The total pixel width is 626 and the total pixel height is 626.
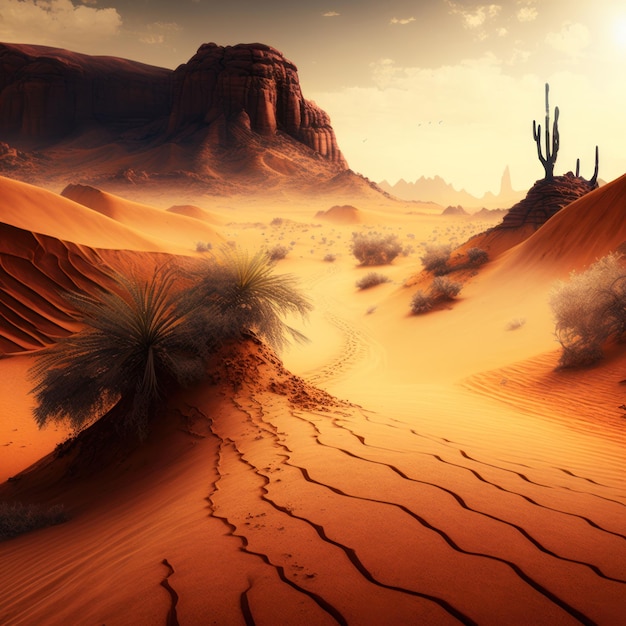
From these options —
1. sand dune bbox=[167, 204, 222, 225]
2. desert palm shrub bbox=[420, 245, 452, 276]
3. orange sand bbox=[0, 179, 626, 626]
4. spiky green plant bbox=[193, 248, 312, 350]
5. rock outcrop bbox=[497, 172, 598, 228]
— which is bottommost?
orange sand bbox=[0, 179, 626, 626]

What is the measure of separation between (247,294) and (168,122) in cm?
10232

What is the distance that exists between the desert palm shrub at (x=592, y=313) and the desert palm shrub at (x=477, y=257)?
11.4 m

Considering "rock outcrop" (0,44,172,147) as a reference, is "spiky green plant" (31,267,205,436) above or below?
below

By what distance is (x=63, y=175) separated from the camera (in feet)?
265

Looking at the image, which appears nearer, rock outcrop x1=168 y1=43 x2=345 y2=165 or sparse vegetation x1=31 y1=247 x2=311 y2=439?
sparse vegetation x1=31 y1=247 x2=311 y2=439

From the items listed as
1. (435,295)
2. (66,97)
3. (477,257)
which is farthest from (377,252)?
(66,97)

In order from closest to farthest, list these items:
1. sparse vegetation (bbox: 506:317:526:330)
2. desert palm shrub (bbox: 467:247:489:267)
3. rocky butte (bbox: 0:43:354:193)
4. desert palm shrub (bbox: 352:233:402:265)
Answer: sparse vegetation (bbox: 506:317:526:330)
desert palm shrub (bbox: 467:247:489:267)
desert palm shrub (bbox: 352:233:402:265)
rocky butte (bbox: 0:43:354:193)

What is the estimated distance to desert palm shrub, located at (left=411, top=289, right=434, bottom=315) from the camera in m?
17.8

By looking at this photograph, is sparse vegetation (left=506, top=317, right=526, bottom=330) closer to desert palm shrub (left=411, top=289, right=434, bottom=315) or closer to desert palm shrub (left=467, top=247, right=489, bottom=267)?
desert palm shrub (left=411, top=289, right=434, bottom=315)

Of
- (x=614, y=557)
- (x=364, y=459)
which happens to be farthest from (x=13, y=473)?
(x=614, y=557)

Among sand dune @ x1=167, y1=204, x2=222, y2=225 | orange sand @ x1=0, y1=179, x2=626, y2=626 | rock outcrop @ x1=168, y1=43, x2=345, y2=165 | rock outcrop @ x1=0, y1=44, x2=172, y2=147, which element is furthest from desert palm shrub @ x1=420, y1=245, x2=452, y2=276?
rock outcrop @ x1=0, y1=44, x2=172, y2=147

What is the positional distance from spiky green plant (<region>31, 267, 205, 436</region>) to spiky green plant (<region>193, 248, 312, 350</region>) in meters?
0.95

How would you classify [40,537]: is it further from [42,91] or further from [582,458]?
[42,91]

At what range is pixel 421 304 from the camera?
17.9 meters
